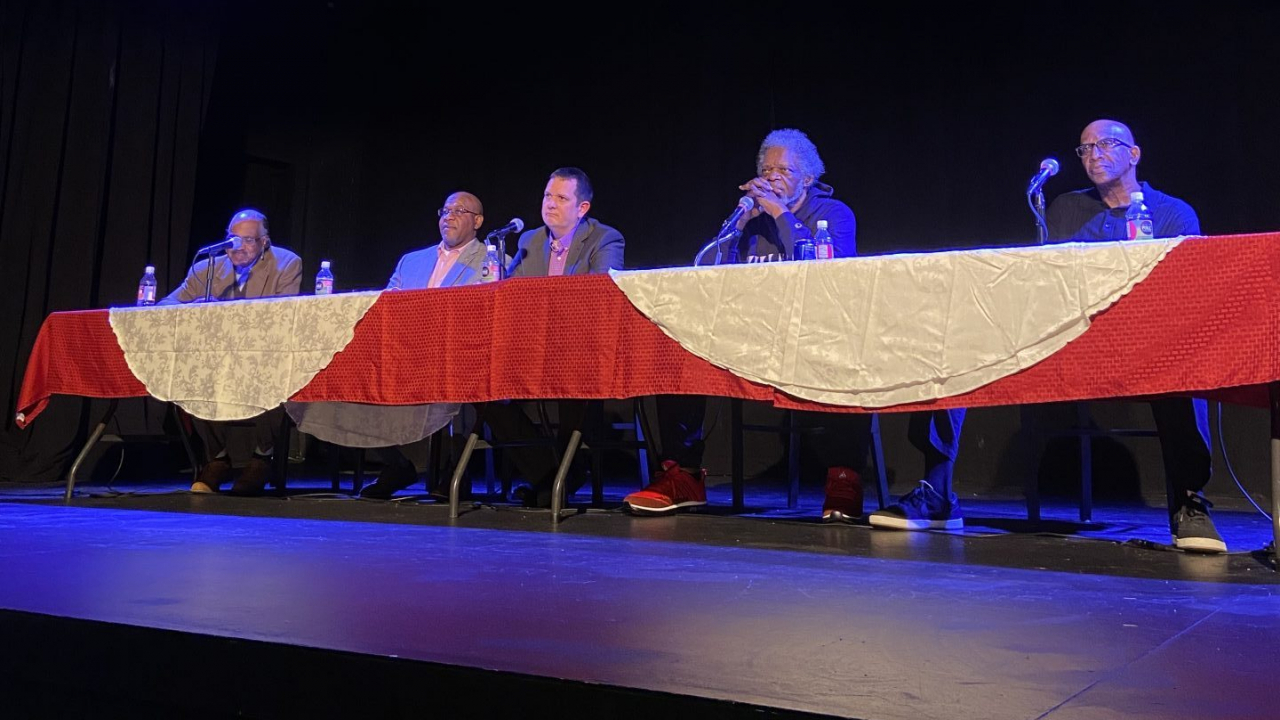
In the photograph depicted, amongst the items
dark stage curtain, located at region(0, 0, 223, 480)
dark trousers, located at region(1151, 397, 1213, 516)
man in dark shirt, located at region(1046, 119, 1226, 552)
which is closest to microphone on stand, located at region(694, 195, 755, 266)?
man in dark shirt, located at region(1046, 119, 1226, 552)

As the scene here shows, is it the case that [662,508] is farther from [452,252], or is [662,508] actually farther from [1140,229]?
[452,252]

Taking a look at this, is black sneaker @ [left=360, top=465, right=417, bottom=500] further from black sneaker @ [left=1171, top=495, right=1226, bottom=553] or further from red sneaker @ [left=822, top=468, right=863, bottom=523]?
black sneaker @ [left=1171, top=495, right=1226, bottom=553]

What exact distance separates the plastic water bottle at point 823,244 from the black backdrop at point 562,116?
4.75 ft

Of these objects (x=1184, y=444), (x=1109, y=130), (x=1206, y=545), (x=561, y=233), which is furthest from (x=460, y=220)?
(x=1206, y=545)

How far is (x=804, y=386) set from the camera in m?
2.25

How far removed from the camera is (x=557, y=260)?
3.55 metres

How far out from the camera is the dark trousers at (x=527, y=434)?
2898mm

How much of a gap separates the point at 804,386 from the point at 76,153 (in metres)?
3.83

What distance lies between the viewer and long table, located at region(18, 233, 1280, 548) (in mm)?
1883

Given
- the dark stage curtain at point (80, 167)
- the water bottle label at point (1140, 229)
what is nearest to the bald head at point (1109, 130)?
the water bottle label at point (1140, 229)

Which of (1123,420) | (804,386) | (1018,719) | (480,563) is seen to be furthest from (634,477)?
(1018,719)

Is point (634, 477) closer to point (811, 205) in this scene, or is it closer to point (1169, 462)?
point (811, 205)

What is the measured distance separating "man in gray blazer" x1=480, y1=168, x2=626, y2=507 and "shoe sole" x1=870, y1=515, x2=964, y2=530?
2.70 feet

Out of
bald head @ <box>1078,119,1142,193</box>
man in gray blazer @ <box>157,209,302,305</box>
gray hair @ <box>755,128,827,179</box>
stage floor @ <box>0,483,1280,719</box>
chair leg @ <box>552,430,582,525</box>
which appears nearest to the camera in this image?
stage floor @ <box>0,483,1280,719</box>
